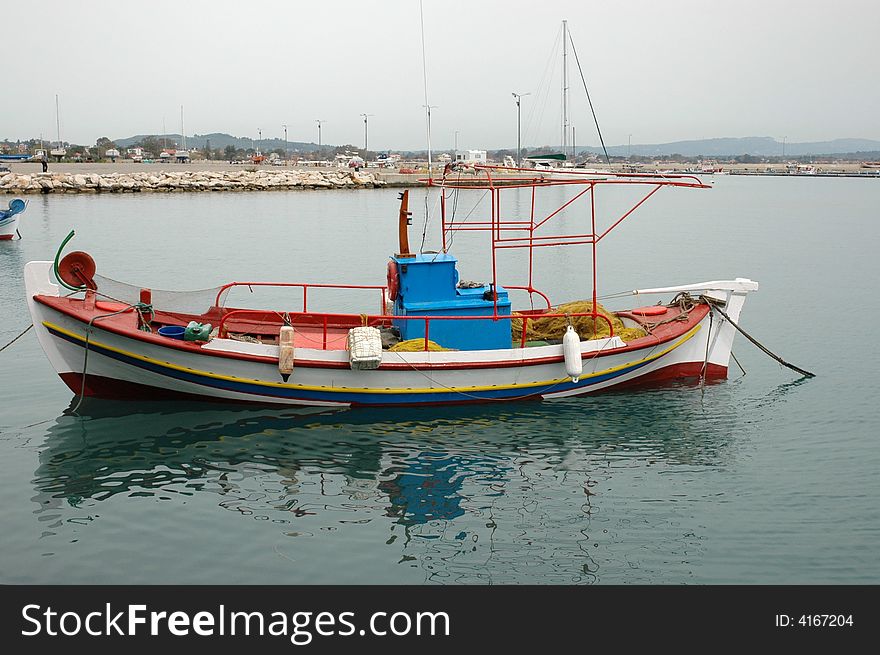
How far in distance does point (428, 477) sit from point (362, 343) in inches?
95.0

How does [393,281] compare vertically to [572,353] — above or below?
above

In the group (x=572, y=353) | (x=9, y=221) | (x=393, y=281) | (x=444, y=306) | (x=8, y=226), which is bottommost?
(x=572, y=353)

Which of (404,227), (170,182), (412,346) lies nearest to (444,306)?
(412,346)

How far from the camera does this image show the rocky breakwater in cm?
6600

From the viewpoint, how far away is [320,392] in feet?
41.3

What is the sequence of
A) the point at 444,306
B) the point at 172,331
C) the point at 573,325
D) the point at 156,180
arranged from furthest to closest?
the point at 156,180 < the point at 573,325 < the point at 444,306 < the point at 172,331

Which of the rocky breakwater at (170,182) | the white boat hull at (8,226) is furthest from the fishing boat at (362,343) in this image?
the rocky breakwater at (170,182)

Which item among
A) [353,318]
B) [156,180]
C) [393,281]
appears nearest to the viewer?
[393,281]

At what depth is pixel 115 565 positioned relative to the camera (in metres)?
8.41

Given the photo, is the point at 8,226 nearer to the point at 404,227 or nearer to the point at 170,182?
the point at 404,227

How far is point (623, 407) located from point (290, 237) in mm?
31075

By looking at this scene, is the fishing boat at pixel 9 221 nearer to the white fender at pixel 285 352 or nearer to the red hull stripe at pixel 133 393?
the red hull stripe at pixel 133 393

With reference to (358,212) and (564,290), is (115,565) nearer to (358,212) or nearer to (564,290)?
(564,290)

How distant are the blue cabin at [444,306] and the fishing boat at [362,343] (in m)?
0.02
